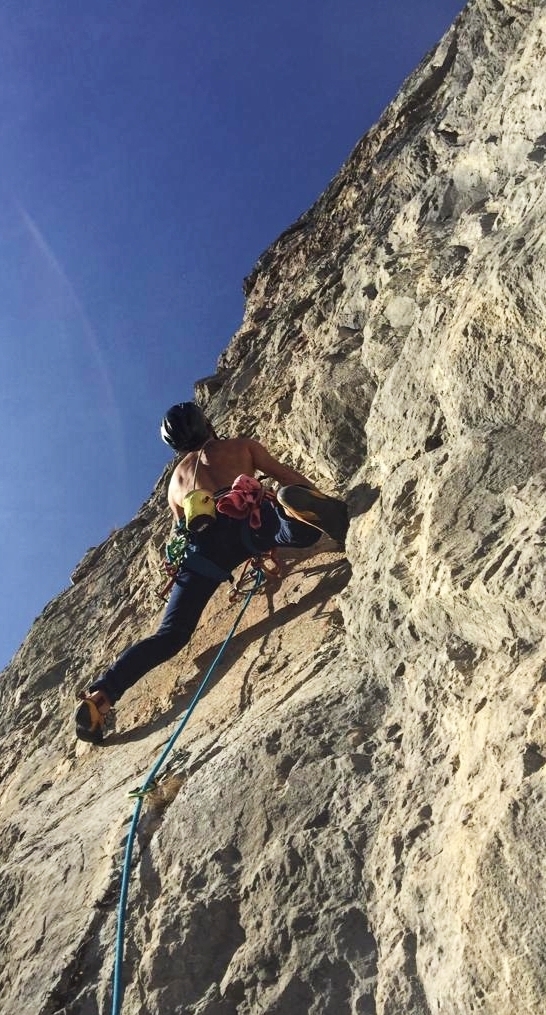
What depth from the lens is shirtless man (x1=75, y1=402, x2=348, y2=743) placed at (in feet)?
15.4

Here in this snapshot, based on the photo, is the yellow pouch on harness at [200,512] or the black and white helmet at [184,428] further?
the black and white helmet at [184,428]

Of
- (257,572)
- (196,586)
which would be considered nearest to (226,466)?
(257,572)

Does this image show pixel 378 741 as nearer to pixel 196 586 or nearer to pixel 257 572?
pixel 196 586

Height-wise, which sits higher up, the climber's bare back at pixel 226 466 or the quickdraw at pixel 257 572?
the climber's bare back at pixel 226 466

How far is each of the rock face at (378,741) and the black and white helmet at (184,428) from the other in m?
0.65

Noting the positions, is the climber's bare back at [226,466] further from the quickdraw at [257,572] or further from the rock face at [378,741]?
the quickdraw at [257,572]

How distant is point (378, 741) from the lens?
3.20 metres

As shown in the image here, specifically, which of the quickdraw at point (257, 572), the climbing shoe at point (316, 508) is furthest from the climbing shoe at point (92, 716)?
the climbing shoe at point (316, 508)

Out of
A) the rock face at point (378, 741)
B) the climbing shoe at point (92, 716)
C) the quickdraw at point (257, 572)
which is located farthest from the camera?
the quickdraw at point (257, 572)

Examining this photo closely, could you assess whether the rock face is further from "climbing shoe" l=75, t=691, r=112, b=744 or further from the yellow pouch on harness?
the yellow pouch on harness

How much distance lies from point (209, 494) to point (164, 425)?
860 millimetres

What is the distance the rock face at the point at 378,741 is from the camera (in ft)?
8.16

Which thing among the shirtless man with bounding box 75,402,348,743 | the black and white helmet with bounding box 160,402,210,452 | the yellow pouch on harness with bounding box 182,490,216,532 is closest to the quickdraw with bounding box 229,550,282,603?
the shirtless man with bounding box 75,402,348,743

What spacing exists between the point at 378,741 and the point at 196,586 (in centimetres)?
211
